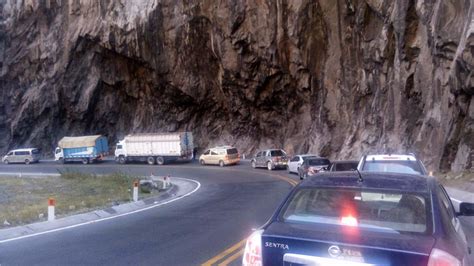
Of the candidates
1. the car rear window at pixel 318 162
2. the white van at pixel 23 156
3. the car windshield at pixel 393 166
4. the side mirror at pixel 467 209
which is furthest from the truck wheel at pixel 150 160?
the side mirror at pixel 467 209

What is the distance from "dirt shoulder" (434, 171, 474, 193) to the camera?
1923cm

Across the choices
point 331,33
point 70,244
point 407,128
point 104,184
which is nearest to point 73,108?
point 331,33

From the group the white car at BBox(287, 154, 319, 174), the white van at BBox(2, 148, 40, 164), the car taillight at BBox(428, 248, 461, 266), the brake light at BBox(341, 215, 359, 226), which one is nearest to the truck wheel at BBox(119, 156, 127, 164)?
the white van at BBox(2, 148, 40, 164)

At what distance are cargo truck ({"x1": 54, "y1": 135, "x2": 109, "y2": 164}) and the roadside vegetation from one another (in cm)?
2067

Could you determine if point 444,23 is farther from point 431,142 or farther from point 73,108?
point 73,108

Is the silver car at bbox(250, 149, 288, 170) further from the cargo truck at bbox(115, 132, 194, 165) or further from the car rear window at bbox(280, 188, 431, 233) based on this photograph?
the car rear window at bbox(280, 188, 431, 233)

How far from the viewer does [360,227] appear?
4.36m

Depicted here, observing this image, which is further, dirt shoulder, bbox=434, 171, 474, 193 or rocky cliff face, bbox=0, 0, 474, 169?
rocky cliff face, bbox=0, 0, 474, 169

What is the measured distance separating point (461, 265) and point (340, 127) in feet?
128

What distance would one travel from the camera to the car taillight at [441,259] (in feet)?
12.1

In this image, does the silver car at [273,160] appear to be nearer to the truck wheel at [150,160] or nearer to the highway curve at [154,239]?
the truck wheel at [150,160]

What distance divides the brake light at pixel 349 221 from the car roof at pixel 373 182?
0.90ft

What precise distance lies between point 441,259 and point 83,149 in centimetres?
5282

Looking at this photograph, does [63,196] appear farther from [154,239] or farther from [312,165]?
[154,239]
